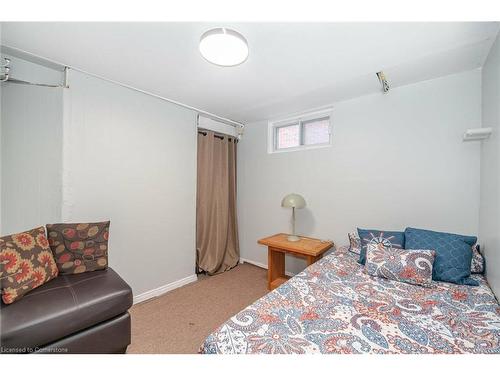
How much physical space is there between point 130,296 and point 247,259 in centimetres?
217

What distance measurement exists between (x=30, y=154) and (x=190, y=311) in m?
2.06

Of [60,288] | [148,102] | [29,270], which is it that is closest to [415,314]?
[60,288]

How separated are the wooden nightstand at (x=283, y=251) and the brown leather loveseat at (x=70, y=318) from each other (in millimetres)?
1565

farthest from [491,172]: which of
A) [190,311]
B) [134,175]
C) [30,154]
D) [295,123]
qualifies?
[30,154]

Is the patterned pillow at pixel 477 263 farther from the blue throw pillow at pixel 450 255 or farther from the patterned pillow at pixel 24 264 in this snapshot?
the patterned pillow at pixel 24 264

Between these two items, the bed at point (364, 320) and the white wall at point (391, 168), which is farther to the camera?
the white wall at point (391, 168)

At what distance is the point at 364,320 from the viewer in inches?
44.2

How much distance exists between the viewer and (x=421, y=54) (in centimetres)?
164

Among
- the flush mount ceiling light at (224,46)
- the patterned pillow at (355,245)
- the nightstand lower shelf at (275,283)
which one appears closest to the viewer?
the flush mount ceiling light at (224,46)

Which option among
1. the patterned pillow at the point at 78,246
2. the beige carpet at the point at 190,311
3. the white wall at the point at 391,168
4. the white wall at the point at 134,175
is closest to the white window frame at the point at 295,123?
the white wall at the point at 391,168

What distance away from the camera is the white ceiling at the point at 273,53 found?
139 cm

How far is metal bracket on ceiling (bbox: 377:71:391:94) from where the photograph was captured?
1942mm

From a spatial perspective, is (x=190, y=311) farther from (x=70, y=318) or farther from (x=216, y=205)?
(x=216, y=205)
